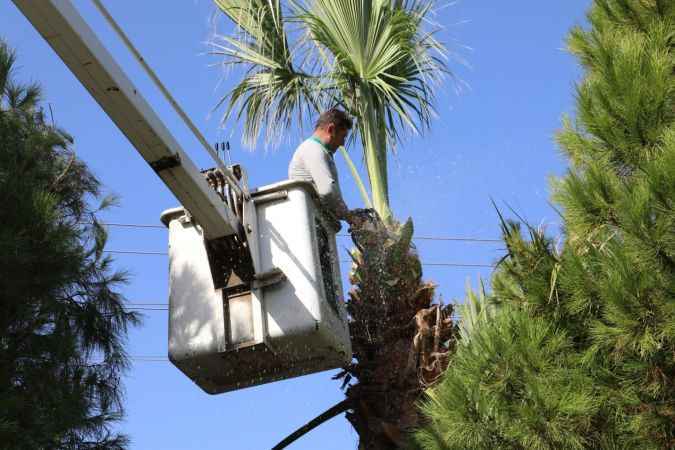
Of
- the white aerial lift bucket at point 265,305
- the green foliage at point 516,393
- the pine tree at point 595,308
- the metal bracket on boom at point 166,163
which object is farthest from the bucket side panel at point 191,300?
the green foliage at point 516,393

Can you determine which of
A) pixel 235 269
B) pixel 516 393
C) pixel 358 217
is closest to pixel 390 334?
pixel 358 217

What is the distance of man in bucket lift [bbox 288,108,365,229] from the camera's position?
741 centimetres

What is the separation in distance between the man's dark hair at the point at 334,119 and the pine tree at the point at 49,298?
1.96 m

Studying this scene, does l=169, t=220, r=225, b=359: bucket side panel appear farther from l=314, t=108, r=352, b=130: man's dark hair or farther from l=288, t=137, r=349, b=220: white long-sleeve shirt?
l=314, t=108, r=352, b=130: man's dark hair

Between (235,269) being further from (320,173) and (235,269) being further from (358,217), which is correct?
(358,217)

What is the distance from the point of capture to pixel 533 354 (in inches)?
235

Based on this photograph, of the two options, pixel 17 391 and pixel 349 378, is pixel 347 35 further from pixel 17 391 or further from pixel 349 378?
pixel 17 391

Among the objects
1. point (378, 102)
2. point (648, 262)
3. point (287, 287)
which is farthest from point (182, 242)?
point (648, 262)

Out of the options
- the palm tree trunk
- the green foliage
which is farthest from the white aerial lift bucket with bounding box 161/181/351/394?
the green foliage

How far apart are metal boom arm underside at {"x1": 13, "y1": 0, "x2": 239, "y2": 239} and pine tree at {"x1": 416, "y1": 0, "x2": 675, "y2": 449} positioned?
68.2 inches

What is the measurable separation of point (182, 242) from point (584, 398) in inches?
110

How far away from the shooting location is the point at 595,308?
6094 mm

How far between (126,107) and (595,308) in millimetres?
2802

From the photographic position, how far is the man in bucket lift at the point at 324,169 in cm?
741
